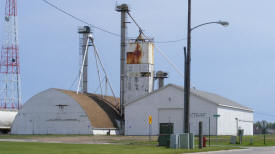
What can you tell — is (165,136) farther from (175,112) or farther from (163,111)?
(163,111)

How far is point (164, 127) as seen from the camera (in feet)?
119

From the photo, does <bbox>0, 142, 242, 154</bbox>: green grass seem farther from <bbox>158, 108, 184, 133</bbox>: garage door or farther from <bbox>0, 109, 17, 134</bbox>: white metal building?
<bbox>0, 109, 17, 134</bbox>: white metal building

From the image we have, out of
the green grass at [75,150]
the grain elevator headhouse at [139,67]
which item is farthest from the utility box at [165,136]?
the grain elevator headhouse at [139,67]

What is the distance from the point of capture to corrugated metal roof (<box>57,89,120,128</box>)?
6838 cm

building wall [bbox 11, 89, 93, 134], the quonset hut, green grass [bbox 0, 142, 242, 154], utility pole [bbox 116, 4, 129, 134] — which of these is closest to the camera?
green grass [bbox 0, 142, 242, 154]

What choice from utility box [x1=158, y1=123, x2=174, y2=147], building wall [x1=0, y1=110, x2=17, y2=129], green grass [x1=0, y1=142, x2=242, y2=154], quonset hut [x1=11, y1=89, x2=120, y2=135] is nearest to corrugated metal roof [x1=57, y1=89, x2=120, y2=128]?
quonset hut [x1=11, y1=89, x2=120, y2=135]

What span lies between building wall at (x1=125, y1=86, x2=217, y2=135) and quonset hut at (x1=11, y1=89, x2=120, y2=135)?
14.9ft

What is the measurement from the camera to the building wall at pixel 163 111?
64000mm

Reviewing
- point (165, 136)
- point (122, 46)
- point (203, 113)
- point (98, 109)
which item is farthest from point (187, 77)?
point (122, 46)

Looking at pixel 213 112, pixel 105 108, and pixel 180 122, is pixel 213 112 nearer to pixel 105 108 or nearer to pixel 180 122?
pixel 180 122

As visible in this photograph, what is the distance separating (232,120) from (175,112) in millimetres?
9823

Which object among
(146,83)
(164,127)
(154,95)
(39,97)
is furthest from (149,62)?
(164,127)

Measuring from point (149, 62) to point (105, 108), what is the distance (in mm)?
9744

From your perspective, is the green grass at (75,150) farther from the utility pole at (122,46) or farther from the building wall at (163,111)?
the utility pole at (122,46)
